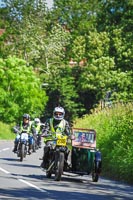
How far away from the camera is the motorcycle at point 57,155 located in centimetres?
1778

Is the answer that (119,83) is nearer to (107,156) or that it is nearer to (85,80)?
(85,80)

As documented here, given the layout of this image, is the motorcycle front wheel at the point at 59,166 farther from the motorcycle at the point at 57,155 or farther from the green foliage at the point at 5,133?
the green foliage at the point at 5,133

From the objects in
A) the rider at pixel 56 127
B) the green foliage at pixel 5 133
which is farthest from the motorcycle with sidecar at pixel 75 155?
the green foliage at pixel 5 133

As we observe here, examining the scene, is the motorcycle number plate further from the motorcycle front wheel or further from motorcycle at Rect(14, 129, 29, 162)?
motorcycle at Rect(14, 129, 29, 162)

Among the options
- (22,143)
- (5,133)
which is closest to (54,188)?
(22,143)

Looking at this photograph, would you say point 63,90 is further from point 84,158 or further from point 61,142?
point 61,142

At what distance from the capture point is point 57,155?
17922mm

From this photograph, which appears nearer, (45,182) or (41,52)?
(45,182)

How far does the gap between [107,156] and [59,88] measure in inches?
2115

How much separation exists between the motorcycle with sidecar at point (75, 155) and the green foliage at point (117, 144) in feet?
4.17

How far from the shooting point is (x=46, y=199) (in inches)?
531

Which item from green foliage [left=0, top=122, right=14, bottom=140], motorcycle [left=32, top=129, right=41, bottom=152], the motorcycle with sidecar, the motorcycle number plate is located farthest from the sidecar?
green foliage [left=0, top=122, right=14, bottom=140]

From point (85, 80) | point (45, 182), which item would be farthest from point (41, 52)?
point (45, 182)

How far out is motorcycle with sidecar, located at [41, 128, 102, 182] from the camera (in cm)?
1798
